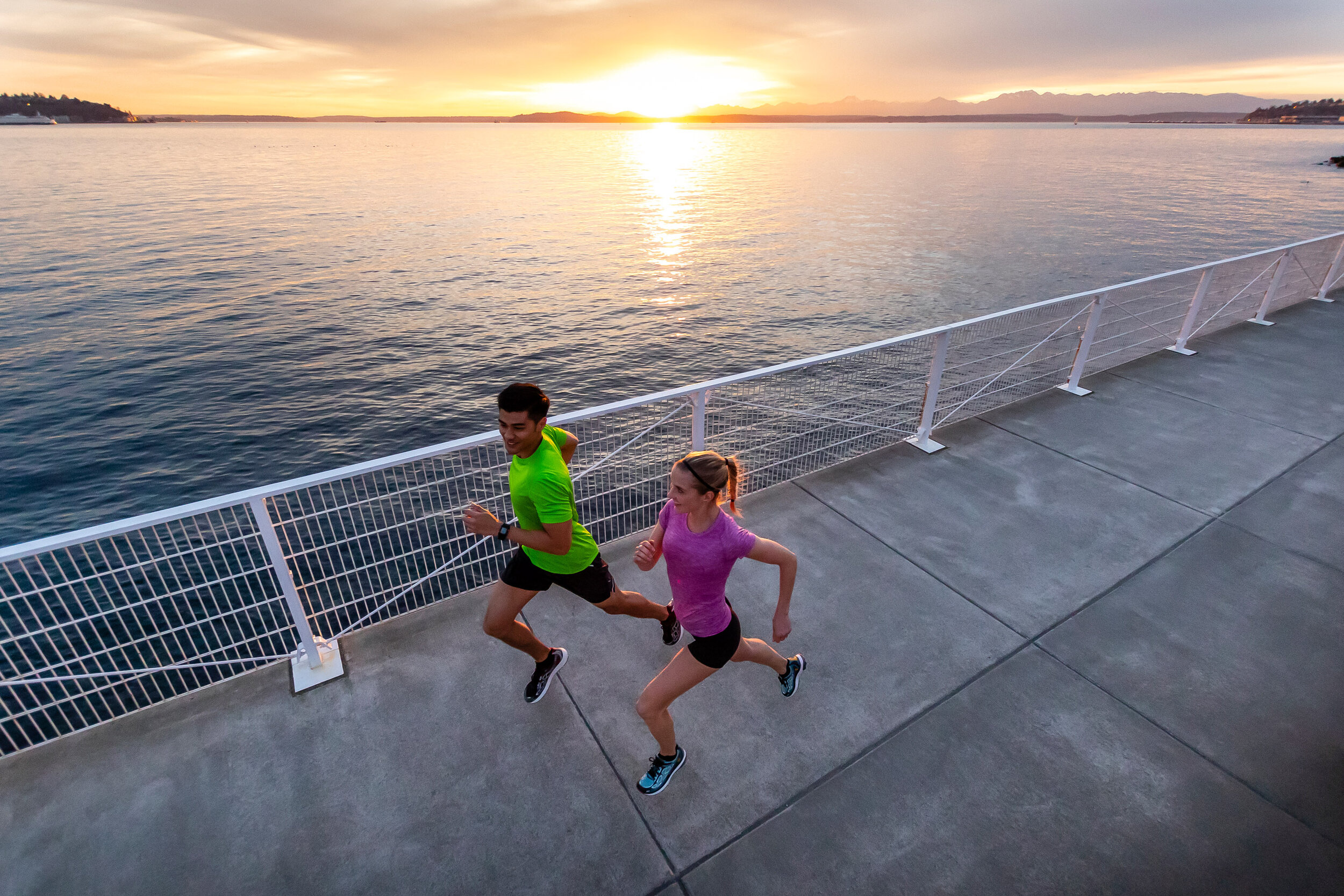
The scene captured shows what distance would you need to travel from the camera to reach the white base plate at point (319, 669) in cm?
383

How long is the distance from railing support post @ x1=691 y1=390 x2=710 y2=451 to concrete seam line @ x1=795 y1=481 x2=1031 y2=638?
130 centimetres

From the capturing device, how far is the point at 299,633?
12.6ft

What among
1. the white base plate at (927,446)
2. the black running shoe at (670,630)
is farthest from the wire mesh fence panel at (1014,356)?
the black running shoe at (670,630)

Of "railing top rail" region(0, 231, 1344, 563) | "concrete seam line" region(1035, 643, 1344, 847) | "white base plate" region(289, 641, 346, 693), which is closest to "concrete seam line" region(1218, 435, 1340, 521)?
"concrete seam line" region(1035, 643, 1344, 847)

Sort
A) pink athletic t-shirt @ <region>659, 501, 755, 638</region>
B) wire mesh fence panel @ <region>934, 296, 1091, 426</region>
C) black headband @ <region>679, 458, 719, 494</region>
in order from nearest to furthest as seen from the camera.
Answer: black headband @ <region>679, 458, 719, 494</region>
pink athletic t-shirt @ <region>659, 501, 755, 638</region>
wire mesh fence panel @ <region>934, 296, 1091, 426</region>

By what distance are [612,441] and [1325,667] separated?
10381mm

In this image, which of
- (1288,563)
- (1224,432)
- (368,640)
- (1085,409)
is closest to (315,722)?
(368,640)

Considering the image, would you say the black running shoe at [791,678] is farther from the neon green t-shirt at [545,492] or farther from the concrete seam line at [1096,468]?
the concrete seam line at [1096,468]

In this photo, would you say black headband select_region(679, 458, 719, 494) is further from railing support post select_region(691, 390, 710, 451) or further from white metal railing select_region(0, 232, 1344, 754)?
railing support post select_region(691, 390, 710, 451)

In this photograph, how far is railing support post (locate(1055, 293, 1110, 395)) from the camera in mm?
7470

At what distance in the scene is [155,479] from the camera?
12.9m

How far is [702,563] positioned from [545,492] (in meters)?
0.86

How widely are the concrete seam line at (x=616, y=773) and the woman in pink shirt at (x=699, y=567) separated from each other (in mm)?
97

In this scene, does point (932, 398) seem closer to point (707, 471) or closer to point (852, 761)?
point (852, 761)
